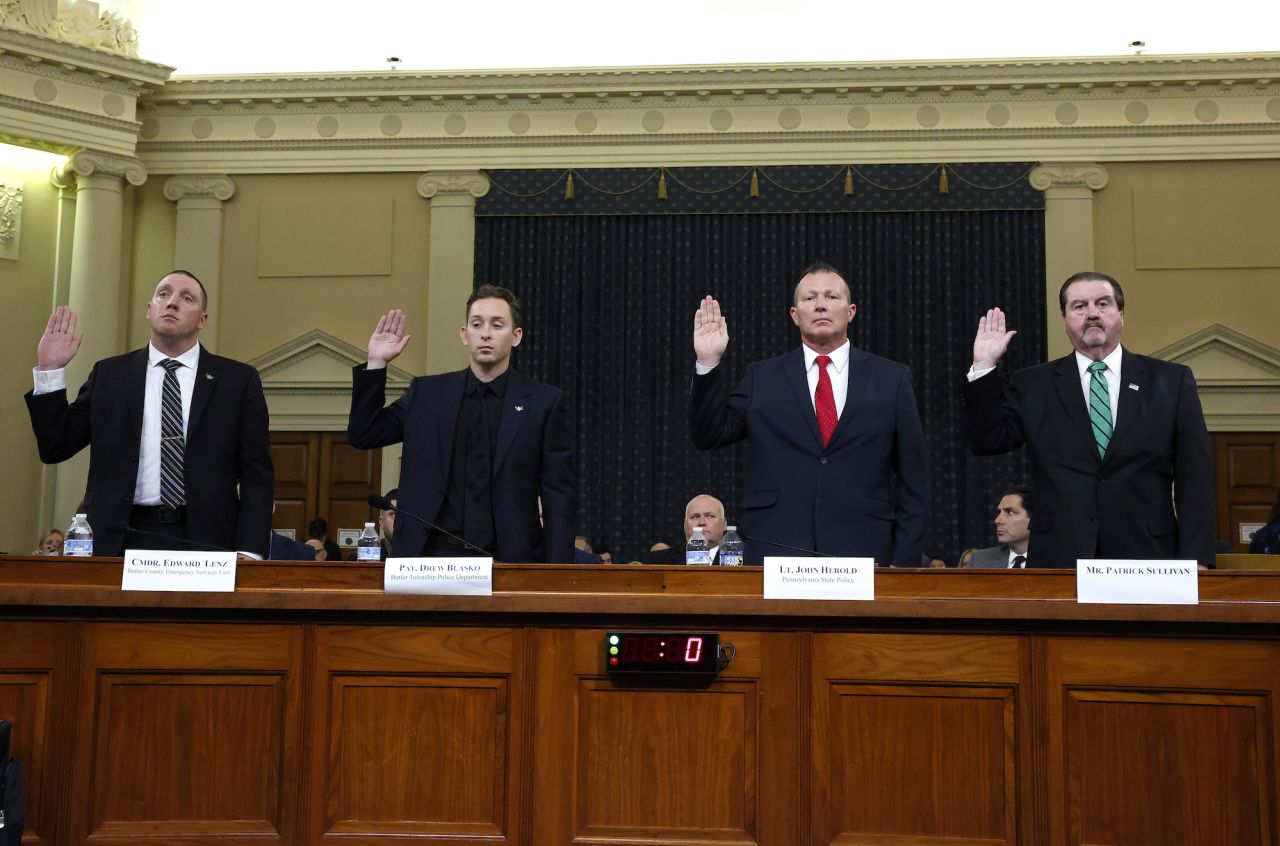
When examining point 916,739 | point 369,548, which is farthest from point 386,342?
point 916,739

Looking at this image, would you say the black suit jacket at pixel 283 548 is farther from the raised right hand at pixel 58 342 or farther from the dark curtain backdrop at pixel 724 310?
the dark curtain backdrop at pixel 724 310

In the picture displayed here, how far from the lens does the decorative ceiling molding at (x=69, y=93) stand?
932 cm

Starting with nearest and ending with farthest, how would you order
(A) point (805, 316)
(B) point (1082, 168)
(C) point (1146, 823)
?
(C) point (1146, 823)
(A) point (805, 316)
(B) point (1082, 168)

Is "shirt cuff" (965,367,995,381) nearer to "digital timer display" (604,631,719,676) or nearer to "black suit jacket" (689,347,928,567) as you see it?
"black suit jacket" (689,347,928,567)

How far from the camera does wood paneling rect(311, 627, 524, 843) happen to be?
2.56 metres

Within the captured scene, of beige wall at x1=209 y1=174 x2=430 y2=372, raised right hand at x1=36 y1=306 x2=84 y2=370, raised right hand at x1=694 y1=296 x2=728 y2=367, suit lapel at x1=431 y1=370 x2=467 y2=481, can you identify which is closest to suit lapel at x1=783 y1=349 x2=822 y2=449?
raised right hand at x1=694 y1=296 x2=728 y2=367

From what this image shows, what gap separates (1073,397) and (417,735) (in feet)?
6.02

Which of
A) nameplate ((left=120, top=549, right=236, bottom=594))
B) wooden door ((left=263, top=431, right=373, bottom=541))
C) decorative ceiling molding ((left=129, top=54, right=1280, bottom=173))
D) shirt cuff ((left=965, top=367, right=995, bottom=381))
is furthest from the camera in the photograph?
wooden door ((left=263, top=431, right=373, bottom=541))

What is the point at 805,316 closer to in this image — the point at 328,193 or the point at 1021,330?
the point at 1021,330

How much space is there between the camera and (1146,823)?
2.42 m

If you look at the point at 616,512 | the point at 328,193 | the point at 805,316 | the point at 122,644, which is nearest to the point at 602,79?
the point at 328,193

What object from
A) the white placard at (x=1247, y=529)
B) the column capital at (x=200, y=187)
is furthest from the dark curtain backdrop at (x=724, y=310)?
the column capital at (x=200, y=187)

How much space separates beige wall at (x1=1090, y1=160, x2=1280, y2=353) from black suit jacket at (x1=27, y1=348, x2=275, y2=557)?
7690 millimetres

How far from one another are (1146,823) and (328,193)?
362 inches
